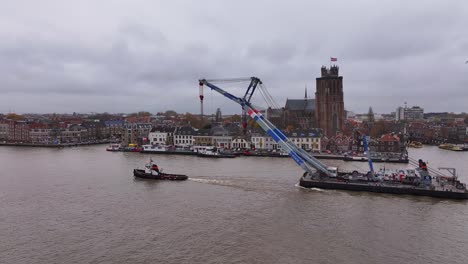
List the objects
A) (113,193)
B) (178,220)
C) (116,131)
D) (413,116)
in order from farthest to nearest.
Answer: (413,116) → (116,131) → (113,193) → (178,220)

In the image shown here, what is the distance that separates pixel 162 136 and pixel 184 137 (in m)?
2.50

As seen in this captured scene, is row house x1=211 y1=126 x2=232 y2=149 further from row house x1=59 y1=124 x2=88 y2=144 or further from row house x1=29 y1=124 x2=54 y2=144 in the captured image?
row house x1=29 y1=124 x2=54 y2=144

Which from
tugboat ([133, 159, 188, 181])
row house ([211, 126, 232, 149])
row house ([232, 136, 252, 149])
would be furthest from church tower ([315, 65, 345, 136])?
tugboat ([133, 159, 188, 181])

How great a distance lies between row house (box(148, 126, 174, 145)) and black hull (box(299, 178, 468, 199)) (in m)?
24.3

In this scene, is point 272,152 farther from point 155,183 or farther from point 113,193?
point 113,193

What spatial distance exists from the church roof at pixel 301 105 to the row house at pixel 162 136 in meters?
18.9

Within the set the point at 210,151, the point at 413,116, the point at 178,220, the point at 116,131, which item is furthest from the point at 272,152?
the point at 413,116

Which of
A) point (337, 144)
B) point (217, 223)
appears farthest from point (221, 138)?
point (217, 223)

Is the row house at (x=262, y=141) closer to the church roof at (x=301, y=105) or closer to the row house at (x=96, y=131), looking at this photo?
the church roof at (x=301, y=105)

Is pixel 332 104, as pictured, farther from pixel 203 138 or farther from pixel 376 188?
pixel 376 188

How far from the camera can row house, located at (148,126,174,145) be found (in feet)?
132

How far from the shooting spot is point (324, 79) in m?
45.0

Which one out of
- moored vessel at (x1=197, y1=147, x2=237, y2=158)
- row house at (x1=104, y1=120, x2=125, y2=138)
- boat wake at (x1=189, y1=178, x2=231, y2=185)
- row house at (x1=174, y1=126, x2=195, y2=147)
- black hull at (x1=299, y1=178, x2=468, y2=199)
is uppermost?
row house at (x1=104, y1=120, x2=125, y2=138)

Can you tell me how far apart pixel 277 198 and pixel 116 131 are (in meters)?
45.0
